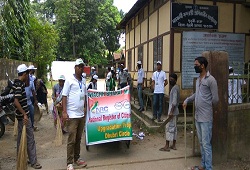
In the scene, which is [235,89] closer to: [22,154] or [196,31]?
[196,31]

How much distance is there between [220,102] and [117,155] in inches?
93.1

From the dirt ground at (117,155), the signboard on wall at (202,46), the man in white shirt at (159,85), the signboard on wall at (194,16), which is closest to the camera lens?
the dirt ground at (117,155)

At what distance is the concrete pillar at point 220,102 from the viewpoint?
4.86 meters

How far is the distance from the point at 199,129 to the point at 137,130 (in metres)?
3.63

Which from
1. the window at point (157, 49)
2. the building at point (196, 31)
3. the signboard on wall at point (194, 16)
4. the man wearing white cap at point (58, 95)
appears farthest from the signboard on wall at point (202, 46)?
the man wearing white cap at point (58, 95)

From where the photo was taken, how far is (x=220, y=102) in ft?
16.1

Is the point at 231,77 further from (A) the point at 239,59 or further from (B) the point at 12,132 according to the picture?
(B) the point at 12,132

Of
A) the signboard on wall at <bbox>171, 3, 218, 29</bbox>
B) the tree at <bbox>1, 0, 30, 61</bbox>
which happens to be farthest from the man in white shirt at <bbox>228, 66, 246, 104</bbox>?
the tree at <bbox>1, 0, 30, 61</bbox>

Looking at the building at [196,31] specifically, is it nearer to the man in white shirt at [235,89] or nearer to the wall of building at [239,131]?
the man in white shirt at [235,89]

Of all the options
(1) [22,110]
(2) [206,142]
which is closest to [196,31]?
(2) [206,142]

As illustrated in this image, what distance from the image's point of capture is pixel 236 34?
8.94 m

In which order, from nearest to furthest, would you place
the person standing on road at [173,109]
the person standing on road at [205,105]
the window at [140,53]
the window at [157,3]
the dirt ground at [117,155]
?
the person standing on road at [205,105] → the dirt ground at [117,155] → the person standing on road at [173,109] → the window at [157,3] → the window at [140,53]

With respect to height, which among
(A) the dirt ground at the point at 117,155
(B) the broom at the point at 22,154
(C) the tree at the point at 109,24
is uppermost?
(C) the tree at the point at 109,24

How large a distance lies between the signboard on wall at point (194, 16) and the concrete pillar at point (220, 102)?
375 centimetres
